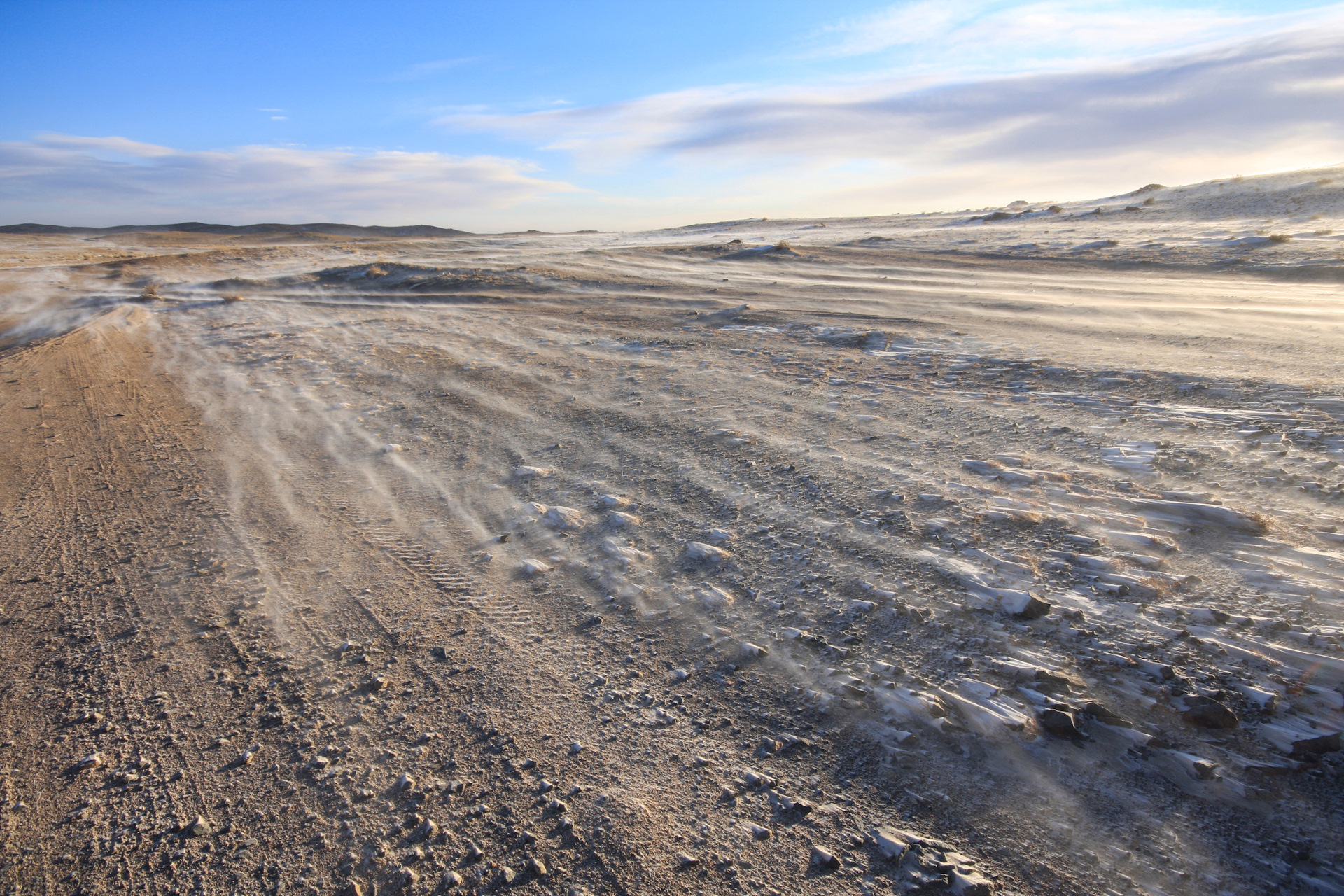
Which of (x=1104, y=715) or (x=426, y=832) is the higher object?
(x=1104, y=715)

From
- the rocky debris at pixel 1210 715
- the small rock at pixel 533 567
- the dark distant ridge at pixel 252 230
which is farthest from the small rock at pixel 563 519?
the dark distant ridge at pixel 252 230

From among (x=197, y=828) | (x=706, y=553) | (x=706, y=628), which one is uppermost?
(x=706, y=553)

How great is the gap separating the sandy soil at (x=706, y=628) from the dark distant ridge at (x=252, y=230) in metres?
35.3

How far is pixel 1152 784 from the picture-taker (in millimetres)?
1751

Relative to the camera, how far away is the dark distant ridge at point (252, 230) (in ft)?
122

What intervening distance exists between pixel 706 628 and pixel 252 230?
152ft

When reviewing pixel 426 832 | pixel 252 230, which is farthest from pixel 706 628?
pixel 252 230

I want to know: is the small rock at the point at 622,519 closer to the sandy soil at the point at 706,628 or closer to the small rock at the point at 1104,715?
the sandy soil at the point at 706,628

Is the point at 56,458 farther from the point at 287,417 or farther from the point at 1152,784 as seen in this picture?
the point at 1152,784

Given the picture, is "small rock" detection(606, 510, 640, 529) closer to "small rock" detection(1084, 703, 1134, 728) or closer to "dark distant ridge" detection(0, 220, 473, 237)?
"small rock" detection(1084, 703, 1134, 728)

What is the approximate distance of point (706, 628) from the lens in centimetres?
255

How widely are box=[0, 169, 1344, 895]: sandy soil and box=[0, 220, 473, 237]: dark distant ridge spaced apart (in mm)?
35326

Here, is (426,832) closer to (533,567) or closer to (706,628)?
(706,628)

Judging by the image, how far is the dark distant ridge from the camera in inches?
1467
